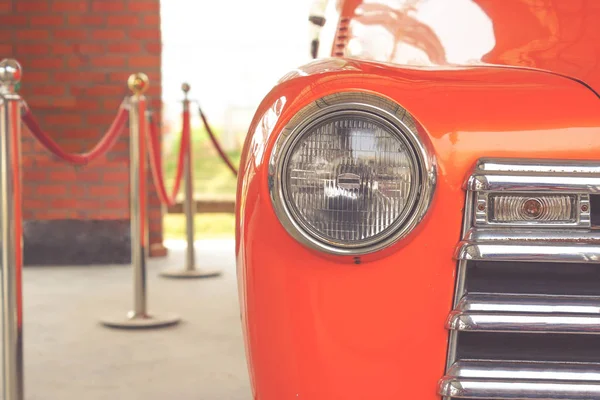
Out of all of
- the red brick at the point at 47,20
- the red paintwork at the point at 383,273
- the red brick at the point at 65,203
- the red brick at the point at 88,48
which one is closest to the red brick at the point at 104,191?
the red brick at the point at 65,203

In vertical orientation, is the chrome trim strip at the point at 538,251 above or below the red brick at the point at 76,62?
below

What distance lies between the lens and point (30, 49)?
564 cm

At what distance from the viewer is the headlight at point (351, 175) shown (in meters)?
1.29

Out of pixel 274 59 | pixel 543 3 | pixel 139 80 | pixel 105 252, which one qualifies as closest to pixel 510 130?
pixel 543 3

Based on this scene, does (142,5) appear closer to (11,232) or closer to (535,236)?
(11,232)

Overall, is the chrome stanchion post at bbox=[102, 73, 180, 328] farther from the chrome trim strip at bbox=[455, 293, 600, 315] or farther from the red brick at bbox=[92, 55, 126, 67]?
the chrome trim strip at bbox=[455, 293, 600, 315]

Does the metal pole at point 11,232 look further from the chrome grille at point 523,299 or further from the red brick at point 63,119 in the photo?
the red brick at point 63,119

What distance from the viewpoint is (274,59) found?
10.8 meters

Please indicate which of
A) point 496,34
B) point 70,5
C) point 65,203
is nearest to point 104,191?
point 65,203

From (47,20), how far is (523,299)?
495 centimetres

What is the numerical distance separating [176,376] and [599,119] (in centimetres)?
203

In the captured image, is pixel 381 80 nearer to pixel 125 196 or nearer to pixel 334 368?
pixel 334 368

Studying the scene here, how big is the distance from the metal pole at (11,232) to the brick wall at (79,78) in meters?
3.17

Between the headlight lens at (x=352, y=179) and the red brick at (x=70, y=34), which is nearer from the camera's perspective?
the headlight lens at (x=352, y=179)
